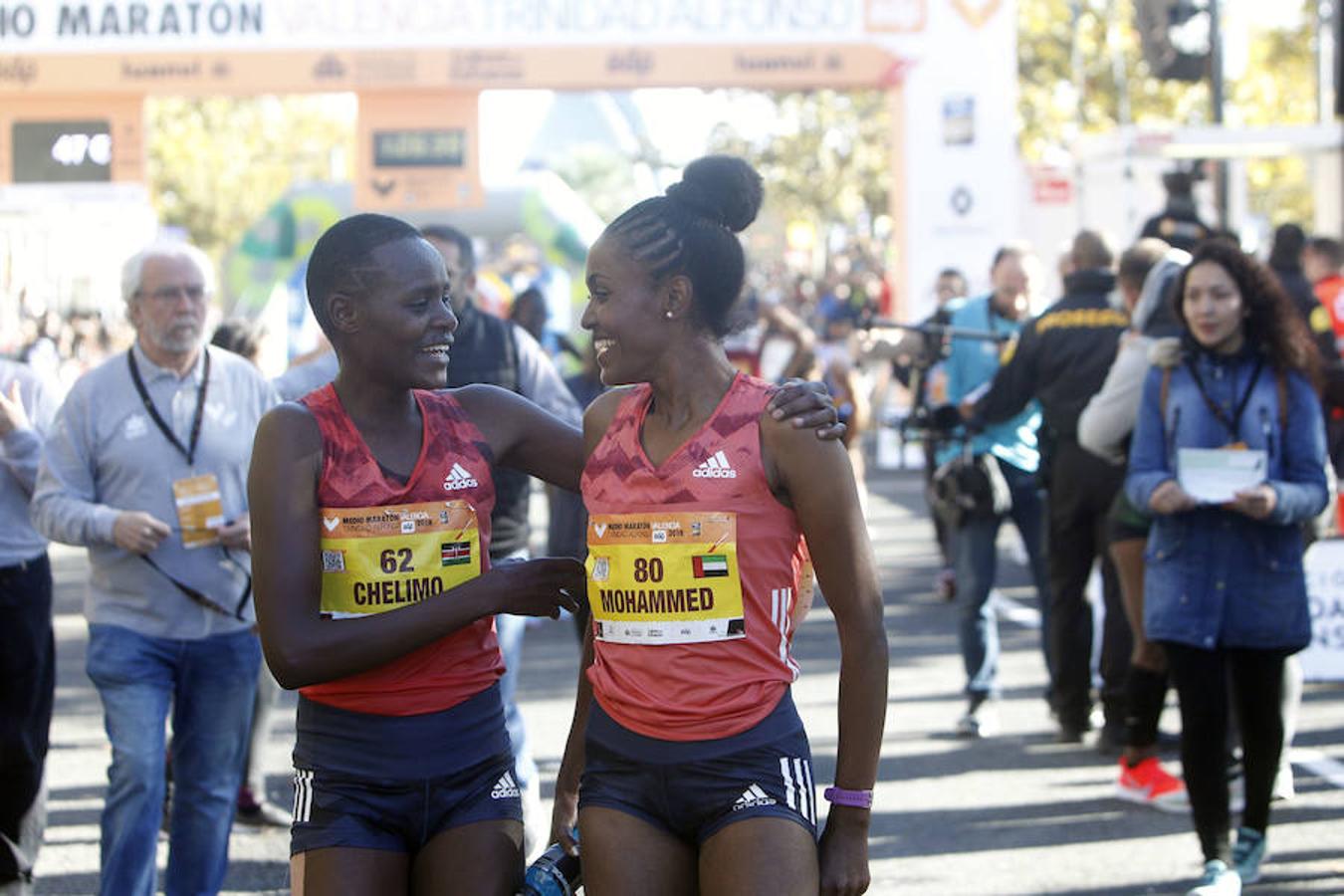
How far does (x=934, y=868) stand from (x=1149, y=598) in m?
1.30

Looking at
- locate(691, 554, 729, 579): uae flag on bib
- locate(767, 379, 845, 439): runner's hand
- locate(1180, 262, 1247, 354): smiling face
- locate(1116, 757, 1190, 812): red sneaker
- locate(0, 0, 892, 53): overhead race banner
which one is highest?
locate(0, 0, 892, 53): overhead race banner

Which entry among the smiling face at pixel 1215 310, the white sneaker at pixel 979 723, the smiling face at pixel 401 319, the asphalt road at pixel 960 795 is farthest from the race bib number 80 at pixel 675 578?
the white sneaker at pixel 979 723

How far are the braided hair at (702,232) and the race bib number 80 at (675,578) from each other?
0.42 meters

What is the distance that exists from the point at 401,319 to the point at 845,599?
101 cm

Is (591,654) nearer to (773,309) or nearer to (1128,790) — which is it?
(1128,790)

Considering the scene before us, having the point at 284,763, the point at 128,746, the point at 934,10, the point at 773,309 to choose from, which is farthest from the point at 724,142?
the point at 128,746

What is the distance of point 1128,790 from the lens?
826 cm

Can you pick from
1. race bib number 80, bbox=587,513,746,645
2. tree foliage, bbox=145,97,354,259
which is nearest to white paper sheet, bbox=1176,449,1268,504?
race bib number 80, bbox=587,513,746,645

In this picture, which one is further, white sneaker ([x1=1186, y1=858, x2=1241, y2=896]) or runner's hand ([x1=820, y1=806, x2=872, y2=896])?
white sneaker ([x1=1186, y1=858, x2=1241, y2=896])

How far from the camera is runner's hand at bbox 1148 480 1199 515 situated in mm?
6488

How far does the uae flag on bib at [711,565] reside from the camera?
3826 millimetres

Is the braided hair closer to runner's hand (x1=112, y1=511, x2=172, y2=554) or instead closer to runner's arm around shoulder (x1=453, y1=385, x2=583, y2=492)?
runner's arm around shoulder (x1=453, y1=385, x2=583, y2=492)

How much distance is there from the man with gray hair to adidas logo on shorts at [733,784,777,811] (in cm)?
240

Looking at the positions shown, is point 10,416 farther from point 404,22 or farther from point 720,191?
point 404,22
